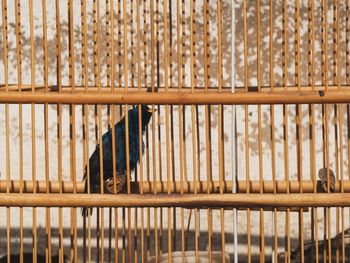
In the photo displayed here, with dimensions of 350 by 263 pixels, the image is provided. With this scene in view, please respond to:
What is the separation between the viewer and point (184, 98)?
122cm

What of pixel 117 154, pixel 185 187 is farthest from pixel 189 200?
pixel 117 154

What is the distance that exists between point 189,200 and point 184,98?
0.16 m

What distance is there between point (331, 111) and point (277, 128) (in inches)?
7.4

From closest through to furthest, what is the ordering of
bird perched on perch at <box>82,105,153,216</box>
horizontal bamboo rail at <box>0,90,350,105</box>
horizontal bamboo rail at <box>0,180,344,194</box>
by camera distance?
horizontal bamboo rail at <box>0,90,350,105</box>, horizontal bamboo rail at <box>0,180,344,194</box>, bird perched on perch at <box>82,105,153,216</box>

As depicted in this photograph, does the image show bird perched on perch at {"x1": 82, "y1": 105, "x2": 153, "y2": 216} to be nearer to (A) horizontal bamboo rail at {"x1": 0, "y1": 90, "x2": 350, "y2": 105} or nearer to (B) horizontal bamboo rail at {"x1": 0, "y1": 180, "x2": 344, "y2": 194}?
(B) horizontal bamboo rail at {"x1": 0, "y1": 180, "x2": 344, "y2": 194}

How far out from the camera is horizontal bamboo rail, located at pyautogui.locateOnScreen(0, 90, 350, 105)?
121 centimetres

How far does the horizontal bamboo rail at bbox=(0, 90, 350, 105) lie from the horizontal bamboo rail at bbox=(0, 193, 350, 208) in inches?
5.7

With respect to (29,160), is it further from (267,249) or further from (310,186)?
(310,186)

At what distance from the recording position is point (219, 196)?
123cm

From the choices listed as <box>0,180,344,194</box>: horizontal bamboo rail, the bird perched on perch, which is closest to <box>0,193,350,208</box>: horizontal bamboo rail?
<box>0,180,344,194</box>: horizontal bamboo rail

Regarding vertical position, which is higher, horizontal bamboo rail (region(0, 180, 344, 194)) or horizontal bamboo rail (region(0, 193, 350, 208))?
horizontal bamboo rail (region(0, 180, 344, 194))

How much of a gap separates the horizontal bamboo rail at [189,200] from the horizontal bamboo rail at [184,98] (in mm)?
145

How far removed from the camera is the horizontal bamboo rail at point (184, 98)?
1215 mm

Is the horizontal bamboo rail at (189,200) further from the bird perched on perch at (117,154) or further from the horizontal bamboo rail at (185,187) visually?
the bird perched on perch at (117,154)
